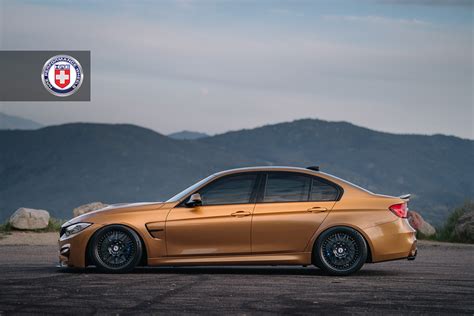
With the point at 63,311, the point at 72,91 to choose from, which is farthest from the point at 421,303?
the point at 72,91

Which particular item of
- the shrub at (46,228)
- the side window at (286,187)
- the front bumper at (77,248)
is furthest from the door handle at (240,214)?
the shrub at (46,228)

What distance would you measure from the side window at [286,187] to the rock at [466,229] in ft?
43.7

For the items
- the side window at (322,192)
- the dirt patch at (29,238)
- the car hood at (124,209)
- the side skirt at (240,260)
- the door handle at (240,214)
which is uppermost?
the side window at (322,192)

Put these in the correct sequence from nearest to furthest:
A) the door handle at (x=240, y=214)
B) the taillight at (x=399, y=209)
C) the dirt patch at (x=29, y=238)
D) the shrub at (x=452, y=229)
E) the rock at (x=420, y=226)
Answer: the door handle at (x=240, y=214) < the taillight at (x=399, y=209) < the dirt patch at (x=29, y=238) < the shrub at (x=452, y=229) < the rock at (x=420, y=226)

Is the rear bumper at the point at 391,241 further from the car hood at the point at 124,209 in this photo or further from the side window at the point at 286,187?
the car hood at the point at 124,209

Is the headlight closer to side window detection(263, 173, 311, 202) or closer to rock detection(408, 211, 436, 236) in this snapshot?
side window detection(263, 173, 311, 202)

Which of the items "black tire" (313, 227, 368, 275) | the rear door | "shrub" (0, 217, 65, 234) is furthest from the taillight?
"shrub" (0, 217, 65, 234)

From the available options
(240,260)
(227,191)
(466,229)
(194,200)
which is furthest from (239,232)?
(466,229)

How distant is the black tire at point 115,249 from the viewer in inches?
528

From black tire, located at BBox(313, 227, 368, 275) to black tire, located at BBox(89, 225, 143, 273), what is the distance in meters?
2.58

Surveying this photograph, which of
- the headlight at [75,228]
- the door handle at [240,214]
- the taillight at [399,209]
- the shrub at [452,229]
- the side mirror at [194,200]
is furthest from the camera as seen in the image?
the shrub at [452,229]

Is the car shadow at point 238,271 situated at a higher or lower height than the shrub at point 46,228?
lower

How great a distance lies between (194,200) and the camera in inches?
526

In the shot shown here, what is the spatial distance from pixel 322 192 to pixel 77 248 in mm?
3660
